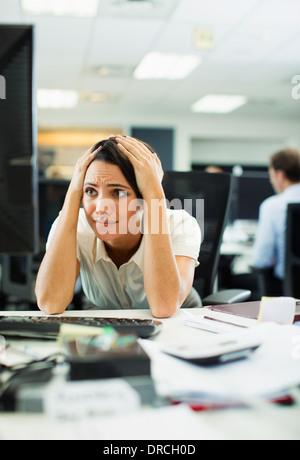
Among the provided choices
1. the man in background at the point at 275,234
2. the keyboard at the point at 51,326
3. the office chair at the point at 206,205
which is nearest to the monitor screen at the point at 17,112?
the keyboard at the point at 51,326

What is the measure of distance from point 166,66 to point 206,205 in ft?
11.9

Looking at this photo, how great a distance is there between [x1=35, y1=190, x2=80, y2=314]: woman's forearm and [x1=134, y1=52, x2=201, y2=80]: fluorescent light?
3692 millimetres

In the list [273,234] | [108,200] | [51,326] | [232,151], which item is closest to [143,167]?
[108,200]

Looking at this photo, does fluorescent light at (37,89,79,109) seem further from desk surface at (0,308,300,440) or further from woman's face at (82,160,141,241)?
desk surface at (0,308,300,440)

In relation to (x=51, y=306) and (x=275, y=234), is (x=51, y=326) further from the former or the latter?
(x=275, y=234)

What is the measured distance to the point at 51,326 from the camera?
0.78 metres

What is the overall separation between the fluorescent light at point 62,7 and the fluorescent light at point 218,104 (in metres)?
3.02

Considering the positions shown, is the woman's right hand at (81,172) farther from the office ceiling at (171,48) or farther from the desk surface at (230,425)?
the office ceiling at (171,48)

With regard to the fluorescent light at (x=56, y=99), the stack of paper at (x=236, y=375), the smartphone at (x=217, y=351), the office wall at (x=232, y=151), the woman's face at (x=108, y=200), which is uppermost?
the fluorescent light at (x=56, y=99)

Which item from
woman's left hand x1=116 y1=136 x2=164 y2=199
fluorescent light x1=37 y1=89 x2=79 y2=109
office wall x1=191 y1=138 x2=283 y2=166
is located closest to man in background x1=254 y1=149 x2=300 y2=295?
woman's left hand x1=116 y1=136 x2=164 y2=199

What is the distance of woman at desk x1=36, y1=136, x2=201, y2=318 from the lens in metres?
1.03

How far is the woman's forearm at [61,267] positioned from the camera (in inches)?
40.2

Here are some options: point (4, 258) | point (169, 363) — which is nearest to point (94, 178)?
point (169, 363)

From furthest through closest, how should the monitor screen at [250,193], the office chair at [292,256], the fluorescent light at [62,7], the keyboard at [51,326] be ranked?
the monitor screen at [250,193] < the fluorescent light at [62,7] < the office chair at [292,256] < the keyboard at [51,326]
